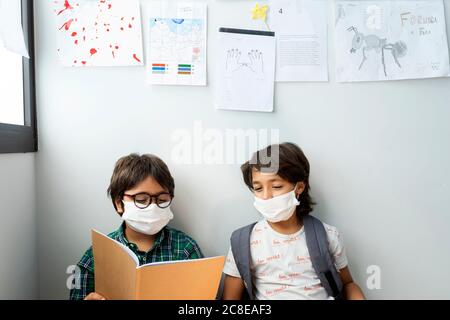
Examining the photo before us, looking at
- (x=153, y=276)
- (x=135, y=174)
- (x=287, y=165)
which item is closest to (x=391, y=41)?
(x=287, y=165)

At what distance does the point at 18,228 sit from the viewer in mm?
1039

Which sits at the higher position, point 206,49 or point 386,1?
point 386,1

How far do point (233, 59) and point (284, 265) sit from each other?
26.4 inches

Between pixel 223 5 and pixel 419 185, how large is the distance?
0.90 metres

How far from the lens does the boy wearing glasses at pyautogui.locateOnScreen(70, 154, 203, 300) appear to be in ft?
3.27

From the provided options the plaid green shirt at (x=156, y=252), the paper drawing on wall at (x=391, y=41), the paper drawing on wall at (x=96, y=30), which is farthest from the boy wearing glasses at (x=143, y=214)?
the paper drawing on wall at (x=391, y=41)

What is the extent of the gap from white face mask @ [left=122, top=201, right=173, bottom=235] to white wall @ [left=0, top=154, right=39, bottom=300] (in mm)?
319

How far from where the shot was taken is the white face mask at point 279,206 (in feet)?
3.34

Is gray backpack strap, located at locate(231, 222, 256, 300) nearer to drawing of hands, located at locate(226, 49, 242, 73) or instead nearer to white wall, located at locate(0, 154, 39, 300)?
drawing of hands, located at locate(226, 49, 242, 73)

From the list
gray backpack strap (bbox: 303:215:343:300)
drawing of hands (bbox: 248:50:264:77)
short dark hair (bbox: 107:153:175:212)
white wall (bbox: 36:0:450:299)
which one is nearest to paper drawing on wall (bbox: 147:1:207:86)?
white wall (bbox: 36:0:450:299)
